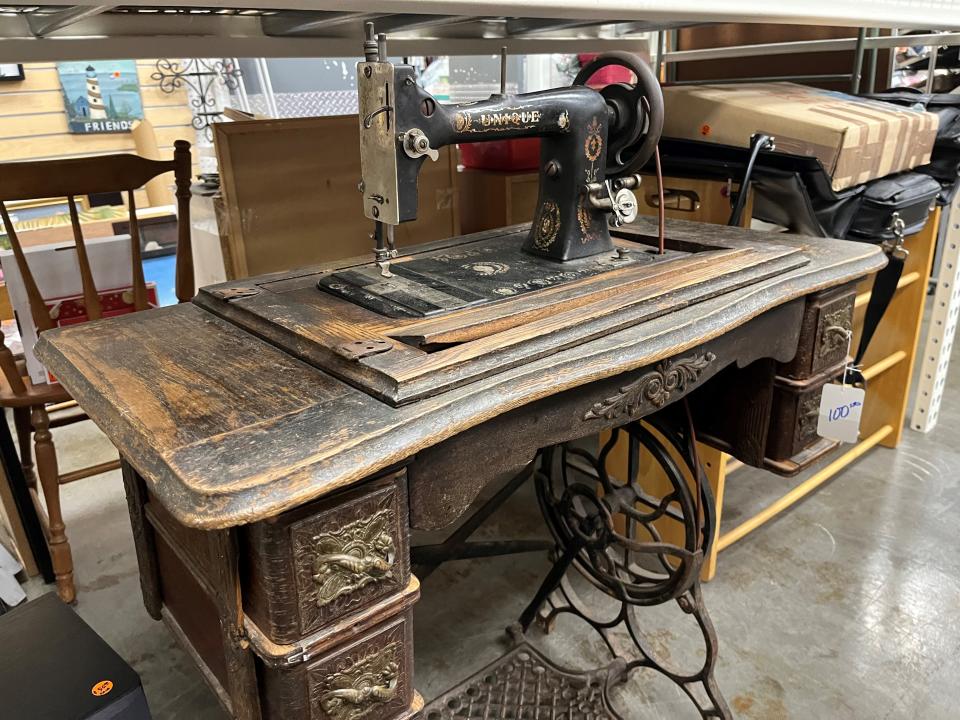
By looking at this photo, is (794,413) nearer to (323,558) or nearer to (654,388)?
(654,388)

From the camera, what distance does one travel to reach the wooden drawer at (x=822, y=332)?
4.12ft

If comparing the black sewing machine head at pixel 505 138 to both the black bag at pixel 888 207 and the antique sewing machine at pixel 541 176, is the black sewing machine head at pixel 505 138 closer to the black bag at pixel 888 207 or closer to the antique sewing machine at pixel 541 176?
the antique sewing machine at pixel 541 176

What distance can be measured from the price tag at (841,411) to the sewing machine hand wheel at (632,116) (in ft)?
1.75

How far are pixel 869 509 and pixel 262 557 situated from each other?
1936mm

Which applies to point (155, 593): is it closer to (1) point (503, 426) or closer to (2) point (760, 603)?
(1) point (503, 426)

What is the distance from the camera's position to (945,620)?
5.53 feet

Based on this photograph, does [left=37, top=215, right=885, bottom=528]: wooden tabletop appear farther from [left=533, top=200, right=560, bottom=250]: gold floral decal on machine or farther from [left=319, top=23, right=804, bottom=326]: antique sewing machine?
[left=533, top=200, right=560, bottom=250]: gold floral decal on machine

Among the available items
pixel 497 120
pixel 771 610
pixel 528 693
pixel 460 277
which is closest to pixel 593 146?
pixel 497 120

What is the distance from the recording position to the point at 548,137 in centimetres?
122

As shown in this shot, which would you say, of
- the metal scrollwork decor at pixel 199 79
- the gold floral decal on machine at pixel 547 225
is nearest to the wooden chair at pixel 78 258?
the gold floral decal on machine at pixel 547 225

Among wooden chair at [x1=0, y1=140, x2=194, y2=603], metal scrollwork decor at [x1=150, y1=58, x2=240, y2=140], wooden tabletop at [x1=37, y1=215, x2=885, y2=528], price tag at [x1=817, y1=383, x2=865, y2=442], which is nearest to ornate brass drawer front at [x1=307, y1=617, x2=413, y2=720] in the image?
wooden tabletop at [x1=37, y1=215, x2=885, y2=528]

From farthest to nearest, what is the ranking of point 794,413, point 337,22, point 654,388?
1. point 337,22
2. point 794,413
3. point 654,388

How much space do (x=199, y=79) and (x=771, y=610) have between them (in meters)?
3.23

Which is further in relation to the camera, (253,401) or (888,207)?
(888,207)
